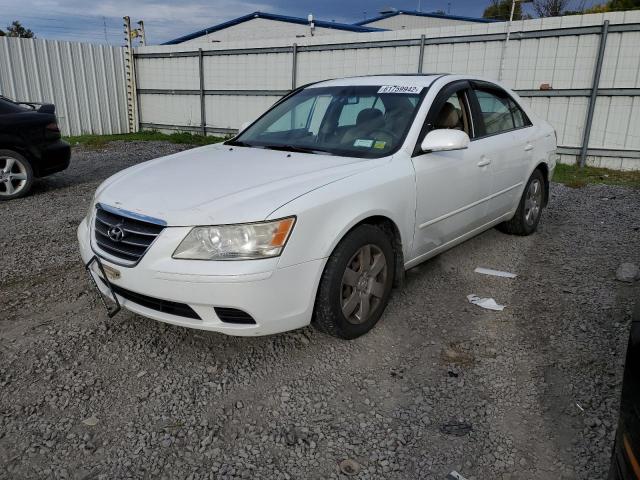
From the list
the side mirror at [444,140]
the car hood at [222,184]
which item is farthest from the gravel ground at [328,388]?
the side mirror at [444,140]

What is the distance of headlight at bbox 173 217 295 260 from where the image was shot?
2.53 meters

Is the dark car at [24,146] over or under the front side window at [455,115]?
under

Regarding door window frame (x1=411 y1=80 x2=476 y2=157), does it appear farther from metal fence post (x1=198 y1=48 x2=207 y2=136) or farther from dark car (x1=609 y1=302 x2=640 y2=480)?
metal fence post (x1=198 y1=48 x2=207 y2=136)

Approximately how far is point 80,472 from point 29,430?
430 millimetres

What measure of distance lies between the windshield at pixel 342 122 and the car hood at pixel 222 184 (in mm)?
229

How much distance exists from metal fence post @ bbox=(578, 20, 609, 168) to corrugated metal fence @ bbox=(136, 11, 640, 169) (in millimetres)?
25

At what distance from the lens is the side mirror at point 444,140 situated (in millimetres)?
3271

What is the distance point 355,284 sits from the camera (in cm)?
303

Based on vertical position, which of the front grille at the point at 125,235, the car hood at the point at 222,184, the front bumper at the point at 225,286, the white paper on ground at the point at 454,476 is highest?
the car hood at the point at 222,184

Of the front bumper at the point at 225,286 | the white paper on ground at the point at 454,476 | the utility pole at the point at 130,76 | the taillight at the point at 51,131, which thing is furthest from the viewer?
the utility pole at the point at 130,76

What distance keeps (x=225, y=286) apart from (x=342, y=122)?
1.81 metres

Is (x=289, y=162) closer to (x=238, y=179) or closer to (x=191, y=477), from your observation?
(x=238, y=179)

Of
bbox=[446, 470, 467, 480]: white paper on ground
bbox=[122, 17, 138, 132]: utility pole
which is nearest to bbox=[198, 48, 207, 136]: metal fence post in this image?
bbox=[122, 17, 138, 132]: utility pole

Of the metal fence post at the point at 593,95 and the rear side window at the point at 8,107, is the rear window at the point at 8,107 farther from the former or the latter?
the metal fence post at the point at 593,95
